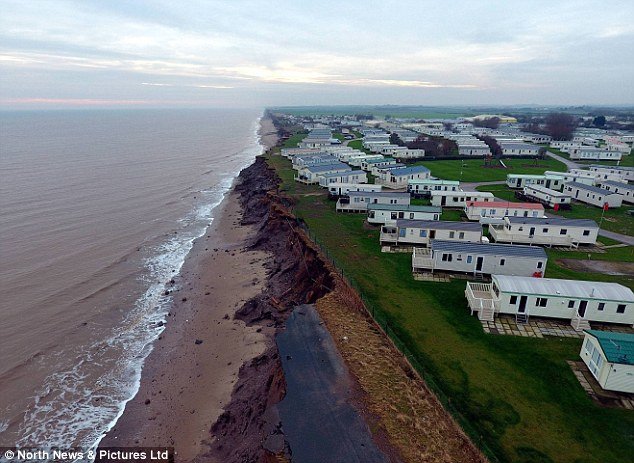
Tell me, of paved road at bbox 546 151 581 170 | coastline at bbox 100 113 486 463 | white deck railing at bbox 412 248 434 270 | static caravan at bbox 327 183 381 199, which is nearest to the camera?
coastline at bbox 100 113 486 463

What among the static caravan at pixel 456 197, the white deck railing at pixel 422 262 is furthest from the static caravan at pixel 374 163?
the white deck railing at pixel 422 262

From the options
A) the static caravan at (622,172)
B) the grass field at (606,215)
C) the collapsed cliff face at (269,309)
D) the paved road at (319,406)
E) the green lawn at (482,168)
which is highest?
the static caravan at (622,172)

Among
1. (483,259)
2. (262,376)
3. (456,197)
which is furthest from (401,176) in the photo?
(262,376)

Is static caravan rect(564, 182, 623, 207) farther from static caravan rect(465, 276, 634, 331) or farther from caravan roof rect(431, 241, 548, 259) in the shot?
static caravan rect(465, 276, 634, 331)

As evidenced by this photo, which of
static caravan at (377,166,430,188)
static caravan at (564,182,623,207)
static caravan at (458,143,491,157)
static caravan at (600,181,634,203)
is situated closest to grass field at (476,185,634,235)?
static caravan at (564,182,623,207)

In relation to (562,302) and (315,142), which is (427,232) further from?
(315,142)

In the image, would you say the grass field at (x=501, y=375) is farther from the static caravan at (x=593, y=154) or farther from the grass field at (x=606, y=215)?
the static caravan at (x=593, y=154)

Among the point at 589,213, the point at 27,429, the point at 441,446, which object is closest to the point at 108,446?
the point at 27,429
